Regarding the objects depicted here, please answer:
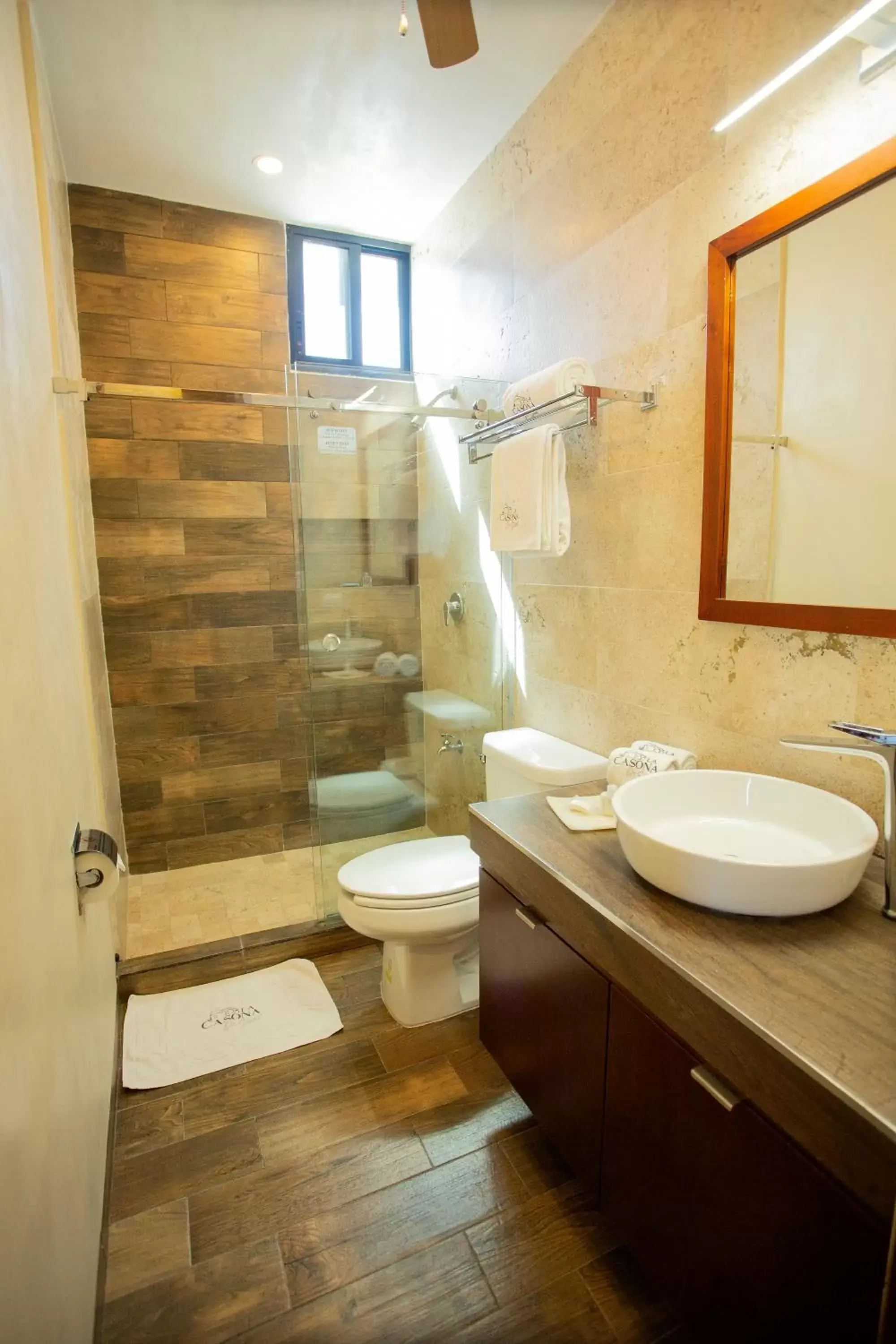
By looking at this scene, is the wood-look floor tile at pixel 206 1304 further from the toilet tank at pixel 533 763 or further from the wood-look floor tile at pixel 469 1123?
the toilet tank at pixel 533 763

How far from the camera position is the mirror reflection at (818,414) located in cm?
108

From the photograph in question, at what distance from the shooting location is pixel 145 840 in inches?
113

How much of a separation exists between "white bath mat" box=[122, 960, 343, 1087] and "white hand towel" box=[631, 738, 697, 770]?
1257mm

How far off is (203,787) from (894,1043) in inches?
110

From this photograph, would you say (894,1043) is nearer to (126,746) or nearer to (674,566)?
(674,566)

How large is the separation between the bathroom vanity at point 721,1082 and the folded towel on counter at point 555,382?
1174 mm

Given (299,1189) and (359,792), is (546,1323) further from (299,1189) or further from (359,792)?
(359,792)

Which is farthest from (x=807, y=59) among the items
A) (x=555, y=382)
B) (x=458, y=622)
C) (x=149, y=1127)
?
(x=149, y=1127)

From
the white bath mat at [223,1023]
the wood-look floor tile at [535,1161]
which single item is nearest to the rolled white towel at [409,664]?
the white bath mat at [223,1023]

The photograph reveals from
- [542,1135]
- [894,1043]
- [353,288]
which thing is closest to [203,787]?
[542,1135]

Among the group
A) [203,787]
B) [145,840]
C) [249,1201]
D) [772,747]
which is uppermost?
[772,747]

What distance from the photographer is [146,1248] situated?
4.22 ft

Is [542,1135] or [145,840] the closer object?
[542,1135]

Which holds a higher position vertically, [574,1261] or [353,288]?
[353,288]
